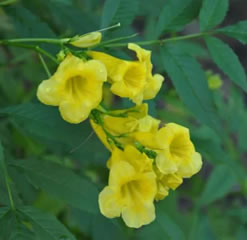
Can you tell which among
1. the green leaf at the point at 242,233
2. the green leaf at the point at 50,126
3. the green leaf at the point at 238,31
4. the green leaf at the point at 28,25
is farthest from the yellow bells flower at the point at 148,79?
the green leaf at the point at 242,233

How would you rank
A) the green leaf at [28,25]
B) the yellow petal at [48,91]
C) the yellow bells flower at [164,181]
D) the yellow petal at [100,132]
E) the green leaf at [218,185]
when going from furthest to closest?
the green leaf at [218,185] < the green leaf at [28,25] < the yellow petal at [100,132] < the yellow bells flower at [164,181] < the yellow petal at [48,91]

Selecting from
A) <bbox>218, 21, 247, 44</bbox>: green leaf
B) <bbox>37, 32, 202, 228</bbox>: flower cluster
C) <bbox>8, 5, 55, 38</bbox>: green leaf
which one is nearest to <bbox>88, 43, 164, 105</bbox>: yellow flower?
<bbox>37, 32, 202, 228</bbox>: flower cluster

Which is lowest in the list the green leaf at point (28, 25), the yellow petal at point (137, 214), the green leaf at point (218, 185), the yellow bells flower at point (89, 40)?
the green leaf at point (218, 185)

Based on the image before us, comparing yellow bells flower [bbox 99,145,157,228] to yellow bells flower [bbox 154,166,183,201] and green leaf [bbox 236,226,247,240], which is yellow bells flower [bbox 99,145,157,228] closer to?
yellow bells flower [bbox 154,166,183,201]

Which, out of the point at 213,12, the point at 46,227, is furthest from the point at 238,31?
the point at 46,227

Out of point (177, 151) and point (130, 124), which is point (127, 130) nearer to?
point (130, 124)

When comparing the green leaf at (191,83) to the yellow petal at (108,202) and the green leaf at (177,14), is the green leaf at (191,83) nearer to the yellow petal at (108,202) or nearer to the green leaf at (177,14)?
the green leaf at (177,14)
